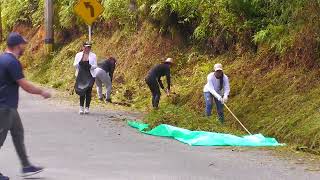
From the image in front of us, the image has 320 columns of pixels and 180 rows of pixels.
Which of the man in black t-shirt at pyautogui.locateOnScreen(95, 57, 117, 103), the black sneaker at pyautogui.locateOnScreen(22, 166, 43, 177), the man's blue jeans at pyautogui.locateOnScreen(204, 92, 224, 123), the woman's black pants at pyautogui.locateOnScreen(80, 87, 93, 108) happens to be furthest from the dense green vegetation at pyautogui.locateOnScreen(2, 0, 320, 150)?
the black sneaker at pyautogui.locateOnScreen(22, 166, 43, 177)

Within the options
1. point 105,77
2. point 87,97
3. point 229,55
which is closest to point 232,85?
point 229,55

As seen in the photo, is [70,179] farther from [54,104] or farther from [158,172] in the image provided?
[54,104]

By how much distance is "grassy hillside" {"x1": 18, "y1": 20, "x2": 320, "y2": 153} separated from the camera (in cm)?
1267

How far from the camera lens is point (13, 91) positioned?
783cm

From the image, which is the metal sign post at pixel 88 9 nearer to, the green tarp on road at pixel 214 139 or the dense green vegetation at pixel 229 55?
the dense green vegetation at pixel 229 55

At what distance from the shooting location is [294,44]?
14.4 meters

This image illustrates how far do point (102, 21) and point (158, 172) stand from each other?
19294 mm

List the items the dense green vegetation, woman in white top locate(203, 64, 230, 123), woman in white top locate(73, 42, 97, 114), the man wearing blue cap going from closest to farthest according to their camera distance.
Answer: the man wearing blue cap, the dense green vegetation, woman in white top locate(203, 64, 230, 123), woman in white top locate(73, 42, 97, 114)

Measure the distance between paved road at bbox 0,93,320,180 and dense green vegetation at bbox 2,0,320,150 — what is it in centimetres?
163

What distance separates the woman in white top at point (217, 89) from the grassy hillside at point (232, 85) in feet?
1.37

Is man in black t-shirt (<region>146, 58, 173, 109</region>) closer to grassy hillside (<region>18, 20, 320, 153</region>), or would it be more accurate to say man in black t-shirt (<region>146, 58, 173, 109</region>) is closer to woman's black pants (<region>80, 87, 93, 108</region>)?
grassy hillside (<region>18, 20, 320, 153</region>)

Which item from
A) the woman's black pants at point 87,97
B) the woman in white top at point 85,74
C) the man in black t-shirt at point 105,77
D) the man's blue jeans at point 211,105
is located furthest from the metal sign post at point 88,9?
the man's blue jeans at point 211,105

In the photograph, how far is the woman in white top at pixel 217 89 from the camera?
14.3 meters

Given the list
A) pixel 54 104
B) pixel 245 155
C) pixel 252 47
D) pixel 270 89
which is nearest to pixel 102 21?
pixel 54 104
